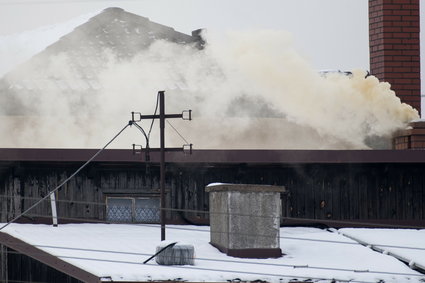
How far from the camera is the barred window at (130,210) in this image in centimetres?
2936

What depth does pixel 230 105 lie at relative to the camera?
34.8 m

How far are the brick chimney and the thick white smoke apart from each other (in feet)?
2.47

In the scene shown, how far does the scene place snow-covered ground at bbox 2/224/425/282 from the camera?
77.6 ft

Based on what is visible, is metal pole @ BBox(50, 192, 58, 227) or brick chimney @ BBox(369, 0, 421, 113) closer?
metal pole @ BBox(50, 192, 58, 227)

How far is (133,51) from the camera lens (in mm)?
37469

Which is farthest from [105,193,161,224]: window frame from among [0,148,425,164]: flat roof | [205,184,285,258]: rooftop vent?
[205,184,285,258]: rooftop vent

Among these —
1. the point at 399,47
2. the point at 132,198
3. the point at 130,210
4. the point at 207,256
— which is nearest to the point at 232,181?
the point at 132,198

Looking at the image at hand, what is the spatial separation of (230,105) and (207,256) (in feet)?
32.7

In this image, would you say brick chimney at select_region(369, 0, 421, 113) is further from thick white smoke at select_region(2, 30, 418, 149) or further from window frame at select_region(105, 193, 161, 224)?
window frame at select_region(105, 193, 161, 224)

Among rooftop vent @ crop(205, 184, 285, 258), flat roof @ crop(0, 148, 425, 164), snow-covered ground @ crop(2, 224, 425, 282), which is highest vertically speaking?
flat roof @ crop(0, 148, 425, 164)

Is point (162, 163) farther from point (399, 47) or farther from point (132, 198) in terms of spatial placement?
point (399, 47)

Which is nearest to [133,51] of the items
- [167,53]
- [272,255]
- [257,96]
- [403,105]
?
[167,53]

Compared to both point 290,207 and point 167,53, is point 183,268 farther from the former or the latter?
point 167,53

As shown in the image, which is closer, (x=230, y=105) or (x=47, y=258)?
(x=47, y=258)
